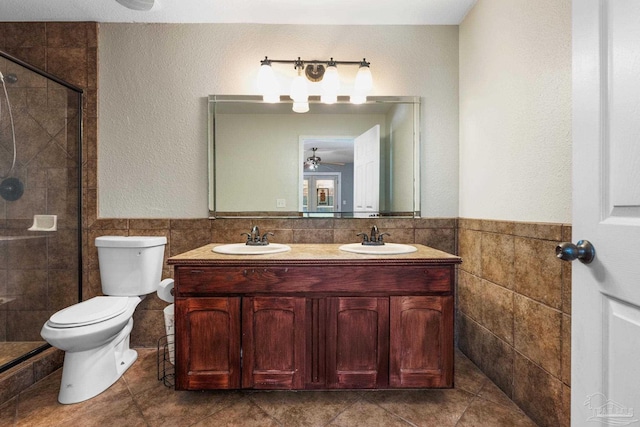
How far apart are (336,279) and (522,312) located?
91 cm

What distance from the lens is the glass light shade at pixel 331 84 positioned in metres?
2.05

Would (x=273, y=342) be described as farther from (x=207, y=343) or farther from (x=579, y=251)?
(x=579, y=251)

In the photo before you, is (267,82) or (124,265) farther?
(267,82)

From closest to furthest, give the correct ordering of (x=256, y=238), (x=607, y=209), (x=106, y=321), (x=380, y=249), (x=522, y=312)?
(x=607, y=209) → (x=522, y=312) → (x=106, y=321) → (x=380, y=249) → (x=256, y=238)

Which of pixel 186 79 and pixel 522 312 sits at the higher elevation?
pixel 186 79

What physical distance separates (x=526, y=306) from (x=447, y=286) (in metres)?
0.36

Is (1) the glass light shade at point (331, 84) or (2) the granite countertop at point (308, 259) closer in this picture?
(2) the granite countertop at point (308, 259)

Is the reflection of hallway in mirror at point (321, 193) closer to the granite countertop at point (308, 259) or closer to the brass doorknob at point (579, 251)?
the granite countertop at point (308, 259)

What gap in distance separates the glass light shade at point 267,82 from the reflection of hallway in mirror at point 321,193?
1.92 ft

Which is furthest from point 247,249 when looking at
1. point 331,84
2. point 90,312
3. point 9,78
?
point 9,78

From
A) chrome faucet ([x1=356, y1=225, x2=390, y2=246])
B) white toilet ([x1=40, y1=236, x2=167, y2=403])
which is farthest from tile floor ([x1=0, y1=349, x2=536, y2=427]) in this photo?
chrome faucet ([x1=356, y1=225, x2=390, y2=246])

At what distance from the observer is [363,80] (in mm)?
2061

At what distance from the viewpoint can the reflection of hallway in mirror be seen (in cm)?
215

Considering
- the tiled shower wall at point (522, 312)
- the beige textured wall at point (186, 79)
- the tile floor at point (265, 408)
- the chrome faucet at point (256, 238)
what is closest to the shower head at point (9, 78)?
the beige textured wall at point (186, 79)
